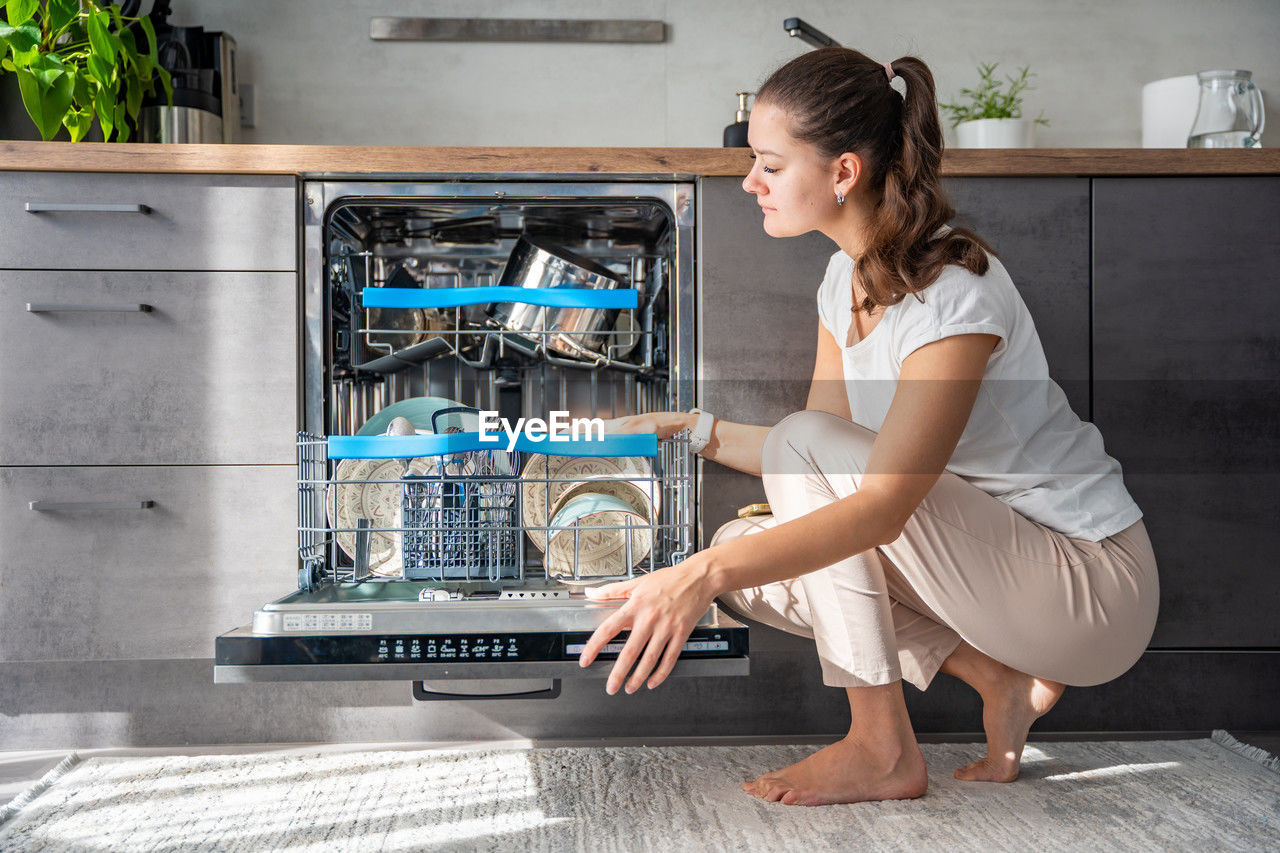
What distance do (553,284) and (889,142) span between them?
567mm

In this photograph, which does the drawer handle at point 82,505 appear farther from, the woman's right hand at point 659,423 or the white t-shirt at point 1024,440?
the white t-shirt at point 1024,440

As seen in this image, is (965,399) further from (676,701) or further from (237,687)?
(237,687)

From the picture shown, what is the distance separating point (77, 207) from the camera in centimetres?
147

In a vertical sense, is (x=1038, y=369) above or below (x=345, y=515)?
above

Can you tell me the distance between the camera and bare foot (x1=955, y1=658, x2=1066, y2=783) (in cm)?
134

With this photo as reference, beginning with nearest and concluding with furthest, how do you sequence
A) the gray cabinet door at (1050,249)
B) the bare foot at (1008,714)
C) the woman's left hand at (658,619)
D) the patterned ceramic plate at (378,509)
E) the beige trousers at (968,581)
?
the woman's left hand at (658,619) < the beige trousers at (968,581) < the bare foot at (1008,714) < the patterned ceramic plate at (378,509) < the gray cabinet door at (1050,249)

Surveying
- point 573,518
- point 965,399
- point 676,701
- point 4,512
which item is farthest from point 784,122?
point 4,512

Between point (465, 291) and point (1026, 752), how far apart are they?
1137 mm

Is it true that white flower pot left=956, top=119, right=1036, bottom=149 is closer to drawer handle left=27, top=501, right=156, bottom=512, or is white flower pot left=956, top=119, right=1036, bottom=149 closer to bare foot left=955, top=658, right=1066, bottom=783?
bare foot left=955, top=658, right=1066, bottom=783

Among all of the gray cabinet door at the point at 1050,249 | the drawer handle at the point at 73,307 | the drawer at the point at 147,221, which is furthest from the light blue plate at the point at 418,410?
the gray cabinet door at the point at 1050,249

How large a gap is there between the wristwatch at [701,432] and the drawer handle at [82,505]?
0.86 m

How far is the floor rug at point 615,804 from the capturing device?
1.17m

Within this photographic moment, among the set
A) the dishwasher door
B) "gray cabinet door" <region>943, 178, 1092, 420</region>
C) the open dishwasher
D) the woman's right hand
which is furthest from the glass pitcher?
the dishwasher door

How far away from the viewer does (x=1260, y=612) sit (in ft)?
5.16
